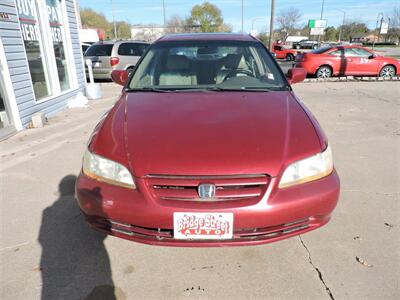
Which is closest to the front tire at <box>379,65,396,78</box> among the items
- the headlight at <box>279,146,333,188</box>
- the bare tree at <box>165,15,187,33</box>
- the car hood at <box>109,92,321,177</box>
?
the car hood at <box>109,92,321,177</box>

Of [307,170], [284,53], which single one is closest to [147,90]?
[307,170]

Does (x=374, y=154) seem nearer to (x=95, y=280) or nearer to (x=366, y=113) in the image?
(x=366, y=113)

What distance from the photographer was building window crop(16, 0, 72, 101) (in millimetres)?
6121

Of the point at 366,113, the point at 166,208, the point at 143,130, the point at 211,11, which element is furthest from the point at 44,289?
the point at 211,11

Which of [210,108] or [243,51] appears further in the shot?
[243,51]

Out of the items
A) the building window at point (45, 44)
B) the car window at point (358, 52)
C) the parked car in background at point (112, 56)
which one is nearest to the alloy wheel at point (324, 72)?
the car window at point (358, 52)

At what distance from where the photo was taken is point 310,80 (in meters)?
12.2

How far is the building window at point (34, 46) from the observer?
19.6 ft

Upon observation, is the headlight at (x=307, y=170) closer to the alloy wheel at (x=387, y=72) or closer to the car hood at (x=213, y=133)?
the car hood at (x=213, y=133)

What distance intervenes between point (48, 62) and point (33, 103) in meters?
1.42

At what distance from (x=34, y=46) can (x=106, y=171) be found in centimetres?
575

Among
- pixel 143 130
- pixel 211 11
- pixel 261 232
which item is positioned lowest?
pixel 261 232

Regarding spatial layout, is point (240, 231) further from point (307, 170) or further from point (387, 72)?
point (387, 72)

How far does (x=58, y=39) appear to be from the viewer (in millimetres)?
7488
